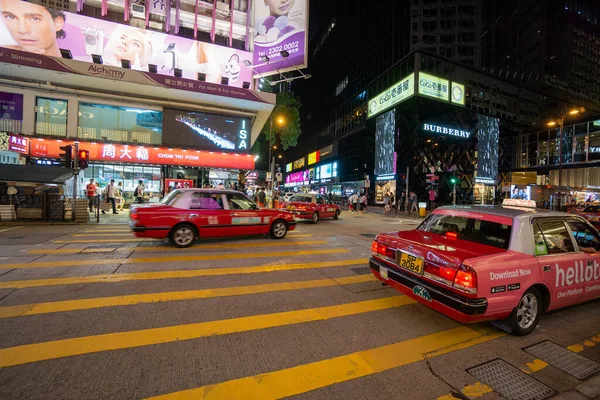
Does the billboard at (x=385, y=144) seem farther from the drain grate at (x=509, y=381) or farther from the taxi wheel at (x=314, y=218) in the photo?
the drain grate at (x=509, y=381)

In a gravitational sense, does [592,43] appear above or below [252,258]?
above

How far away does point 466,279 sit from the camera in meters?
3.04

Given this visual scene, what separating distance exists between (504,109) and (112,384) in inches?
1789

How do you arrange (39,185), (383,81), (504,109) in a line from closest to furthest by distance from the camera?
(39,185), (383,81), (504,109)

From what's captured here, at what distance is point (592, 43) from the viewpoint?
53500mm

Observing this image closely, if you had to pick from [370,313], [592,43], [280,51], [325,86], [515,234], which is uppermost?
[592,43]

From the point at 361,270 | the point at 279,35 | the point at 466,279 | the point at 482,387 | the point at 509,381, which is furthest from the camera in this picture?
the point at 279,35

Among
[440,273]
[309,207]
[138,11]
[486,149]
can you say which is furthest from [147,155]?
[486,149]

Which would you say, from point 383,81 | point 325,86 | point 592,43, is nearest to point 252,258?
point 383,81

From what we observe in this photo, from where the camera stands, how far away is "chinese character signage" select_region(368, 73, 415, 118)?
27812mm

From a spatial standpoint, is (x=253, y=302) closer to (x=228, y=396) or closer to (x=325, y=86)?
(x=228, y=396)

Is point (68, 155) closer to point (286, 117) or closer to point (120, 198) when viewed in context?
point (120, 198)

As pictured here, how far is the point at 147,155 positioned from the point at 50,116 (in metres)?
6.00

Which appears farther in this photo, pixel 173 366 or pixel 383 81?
pixel 383 81
